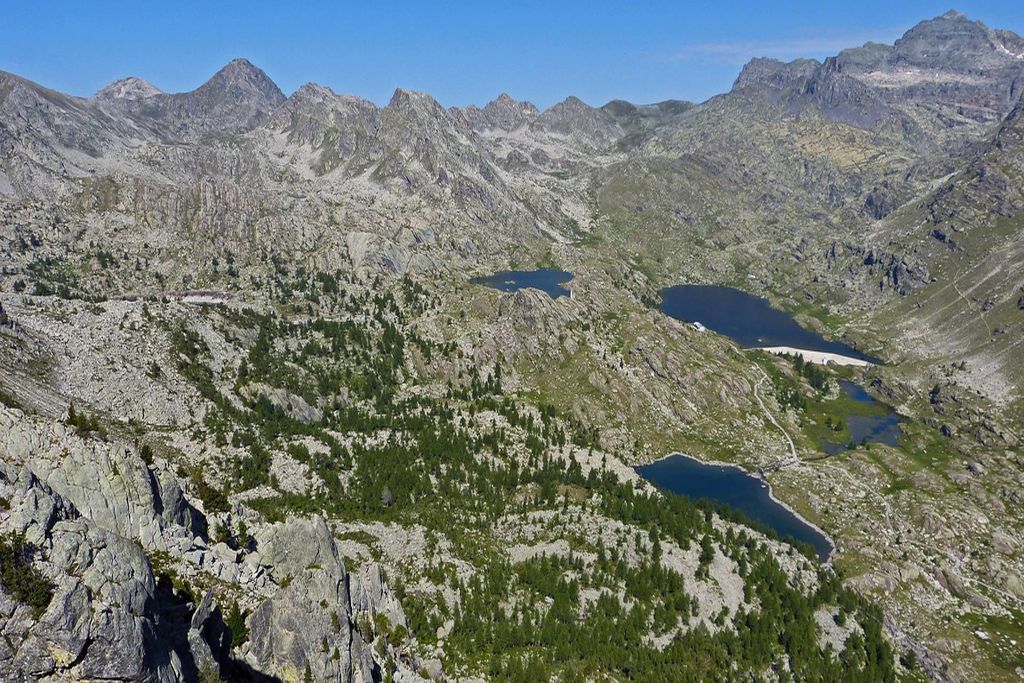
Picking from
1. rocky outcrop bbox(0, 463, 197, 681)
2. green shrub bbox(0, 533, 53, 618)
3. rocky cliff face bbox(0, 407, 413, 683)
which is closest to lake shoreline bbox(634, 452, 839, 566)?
rocky cliff face bbox(0, 407, 413, 683)

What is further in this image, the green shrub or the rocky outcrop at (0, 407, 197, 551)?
the rocky outcrop at (0, 407, 197, 551)

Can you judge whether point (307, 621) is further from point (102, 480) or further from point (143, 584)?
point (102, 480)

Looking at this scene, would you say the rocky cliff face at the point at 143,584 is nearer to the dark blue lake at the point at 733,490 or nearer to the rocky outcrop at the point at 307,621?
the rocky outcrop at the point at 307,621

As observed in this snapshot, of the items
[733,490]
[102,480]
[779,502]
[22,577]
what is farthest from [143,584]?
[779,502]

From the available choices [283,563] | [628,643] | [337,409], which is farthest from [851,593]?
[337,409]

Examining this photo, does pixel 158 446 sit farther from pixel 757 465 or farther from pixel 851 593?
pixel 757 465

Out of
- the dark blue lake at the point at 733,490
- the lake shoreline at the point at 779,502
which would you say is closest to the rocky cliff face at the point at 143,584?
the lake shoreline at the point at 779,502

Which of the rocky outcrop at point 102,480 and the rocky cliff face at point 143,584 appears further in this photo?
the rocky outcrop at point 102,480

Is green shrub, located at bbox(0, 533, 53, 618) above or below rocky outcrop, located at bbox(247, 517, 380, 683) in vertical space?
above

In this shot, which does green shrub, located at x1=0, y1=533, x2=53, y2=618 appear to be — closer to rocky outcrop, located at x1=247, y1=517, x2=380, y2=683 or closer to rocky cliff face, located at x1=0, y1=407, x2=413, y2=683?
rocky cliff face, located at x1=0, y1=407, x2=413, y2=683
